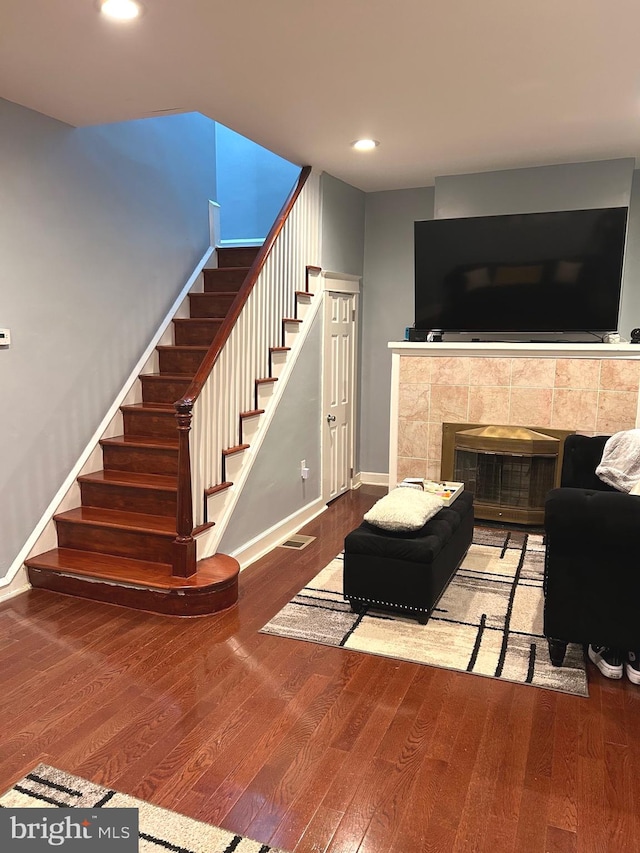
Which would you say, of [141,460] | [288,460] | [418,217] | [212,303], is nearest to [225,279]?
[212,303]

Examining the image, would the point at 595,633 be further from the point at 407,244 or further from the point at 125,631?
the point at 407,244

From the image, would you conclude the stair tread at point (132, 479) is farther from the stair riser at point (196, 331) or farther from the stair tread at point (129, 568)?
the stair riser at point (196, 331)

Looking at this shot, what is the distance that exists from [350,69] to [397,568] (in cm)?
243

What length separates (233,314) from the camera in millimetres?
3867

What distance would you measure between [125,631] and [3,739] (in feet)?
2.90

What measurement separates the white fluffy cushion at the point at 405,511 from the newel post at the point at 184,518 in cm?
97

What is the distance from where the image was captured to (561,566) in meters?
2.69

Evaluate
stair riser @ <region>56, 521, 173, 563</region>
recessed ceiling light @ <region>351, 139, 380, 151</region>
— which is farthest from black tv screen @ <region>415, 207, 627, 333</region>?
stair riser @ <region>56, 521, 173, 563</region>

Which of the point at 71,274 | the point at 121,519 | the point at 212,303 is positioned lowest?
the point at 121,519

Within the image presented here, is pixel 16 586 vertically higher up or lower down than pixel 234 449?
lower down

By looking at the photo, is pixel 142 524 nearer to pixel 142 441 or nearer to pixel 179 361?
pixel 142 441

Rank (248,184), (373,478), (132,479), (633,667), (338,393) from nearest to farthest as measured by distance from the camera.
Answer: (633,667)
(132,479)
(338,393)
(248,184)
(373,478)

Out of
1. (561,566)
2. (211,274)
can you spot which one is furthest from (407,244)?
(561,566)

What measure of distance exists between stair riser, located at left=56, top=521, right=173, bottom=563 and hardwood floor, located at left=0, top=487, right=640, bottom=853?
49 centimetres
